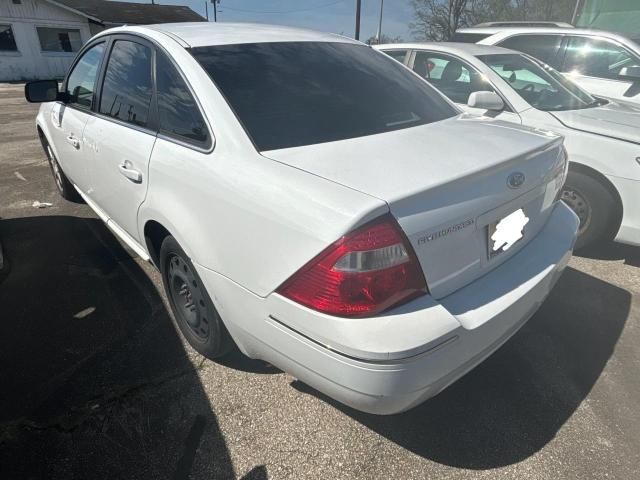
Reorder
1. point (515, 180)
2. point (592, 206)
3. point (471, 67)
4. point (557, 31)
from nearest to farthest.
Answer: point (515, 180) → point (592, 206) → point (471, 67) → point (557, 31)

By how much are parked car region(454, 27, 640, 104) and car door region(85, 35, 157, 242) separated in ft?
15.2

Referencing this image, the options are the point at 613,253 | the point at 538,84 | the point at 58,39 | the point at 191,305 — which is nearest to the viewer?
the point at 191,305

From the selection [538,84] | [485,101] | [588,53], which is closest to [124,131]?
[485,101]

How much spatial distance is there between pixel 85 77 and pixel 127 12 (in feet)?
109

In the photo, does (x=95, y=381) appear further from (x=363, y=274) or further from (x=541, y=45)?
(x=541, y=45)

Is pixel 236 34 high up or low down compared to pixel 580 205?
Result: up

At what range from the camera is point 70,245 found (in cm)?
373

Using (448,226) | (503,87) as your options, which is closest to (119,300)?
(448,226)

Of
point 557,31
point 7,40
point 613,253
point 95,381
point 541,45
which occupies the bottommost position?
point 7,40

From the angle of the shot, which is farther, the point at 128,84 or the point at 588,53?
the point at 588,53

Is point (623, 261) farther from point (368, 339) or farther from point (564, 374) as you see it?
point (368, 339)

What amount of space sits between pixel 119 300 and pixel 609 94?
19.2 feet

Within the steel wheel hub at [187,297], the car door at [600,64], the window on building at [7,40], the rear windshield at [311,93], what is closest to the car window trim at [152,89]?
the rear windshield at [311,93]

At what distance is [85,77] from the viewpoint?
3.26 m
